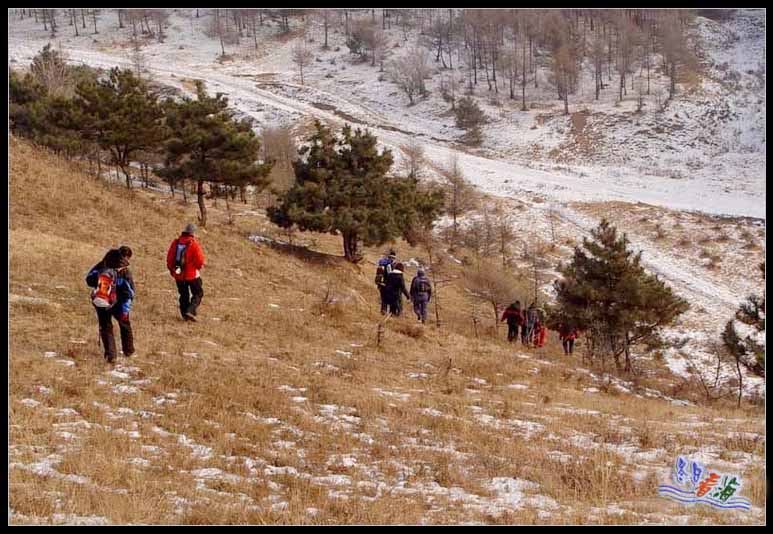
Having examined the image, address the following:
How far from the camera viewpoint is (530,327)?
1806 centimetres

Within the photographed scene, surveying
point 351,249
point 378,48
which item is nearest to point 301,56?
point 378,48

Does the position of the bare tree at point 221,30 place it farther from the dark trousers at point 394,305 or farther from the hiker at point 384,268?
the dark trousers at point 394,305

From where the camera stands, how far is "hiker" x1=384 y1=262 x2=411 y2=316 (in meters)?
15.8

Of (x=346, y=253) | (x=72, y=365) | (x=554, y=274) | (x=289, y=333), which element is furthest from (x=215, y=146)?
(x=554, y=274)

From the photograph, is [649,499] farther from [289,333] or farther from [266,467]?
[289,333]

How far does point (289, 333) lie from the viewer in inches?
488

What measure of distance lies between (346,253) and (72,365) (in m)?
18.0

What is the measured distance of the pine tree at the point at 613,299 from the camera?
1727cm

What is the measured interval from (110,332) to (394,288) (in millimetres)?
8208

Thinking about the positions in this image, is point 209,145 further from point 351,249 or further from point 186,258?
point 186,258

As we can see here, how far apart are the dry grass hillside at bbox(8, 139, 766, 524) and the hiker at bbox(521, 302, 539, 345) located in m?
3.09

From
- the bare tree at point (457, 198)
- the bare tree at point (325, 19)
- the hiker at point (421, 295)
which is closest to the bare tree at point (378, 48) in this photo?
the bare tree at point (325, 19)

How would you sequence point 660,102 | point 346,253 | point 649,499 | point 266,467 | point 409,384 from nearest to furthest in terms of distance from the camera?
point 649,499 → point 266,467 → point 409,384 → point 346,253 → point 660,102

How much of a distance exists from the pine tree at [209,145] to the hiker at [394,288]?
10093mm
